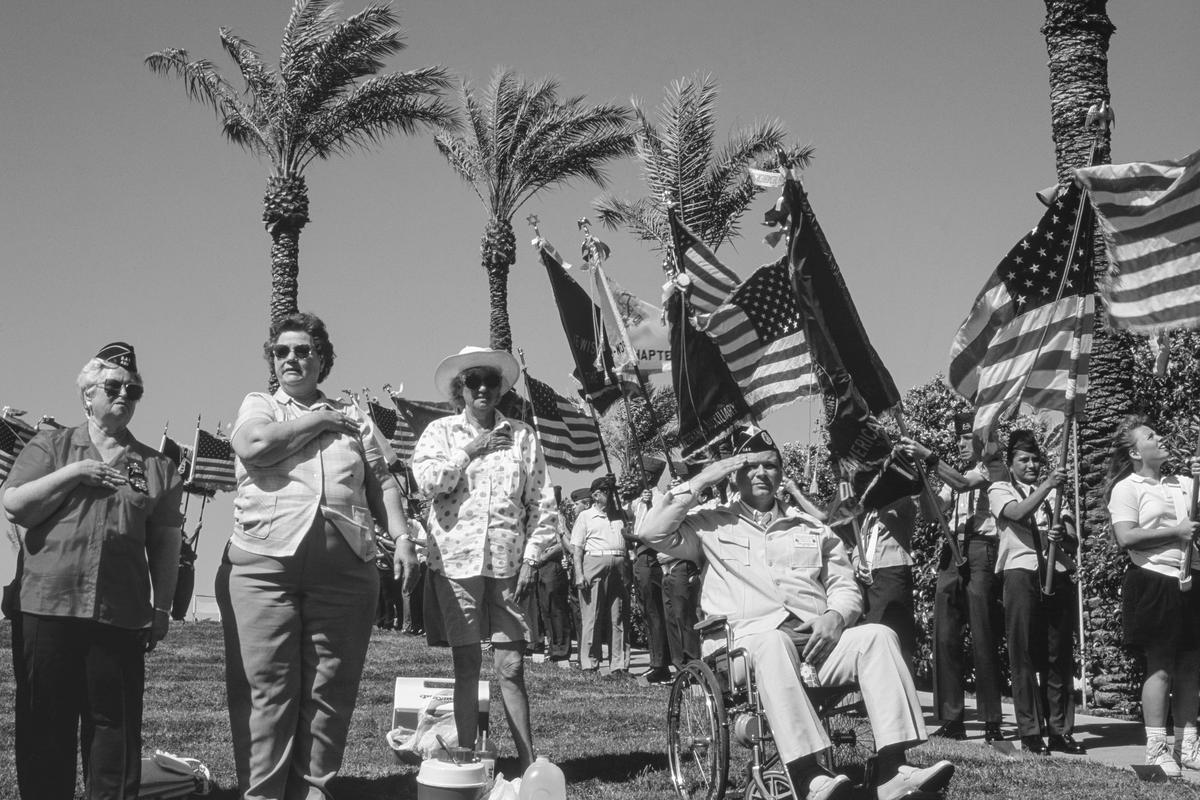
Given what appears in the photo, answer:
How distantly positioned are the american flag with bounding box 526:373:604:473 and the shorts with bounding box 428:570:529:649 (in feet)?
22.2

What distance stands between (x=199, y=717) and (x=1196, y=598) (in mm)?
6577

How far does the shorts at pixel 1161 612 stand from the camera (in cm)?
666

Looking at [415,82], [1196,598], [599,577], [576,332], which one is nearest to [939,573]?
[1196,598]

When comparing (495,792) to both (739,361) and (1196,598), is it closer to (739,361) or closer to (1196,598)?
(1196,598)

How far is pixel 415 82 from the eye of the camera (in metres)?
22.4

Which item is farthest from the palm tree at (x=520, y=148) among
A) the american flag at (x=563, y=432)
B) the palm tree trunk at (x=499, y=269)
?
the american flag at (x=563, y=432)

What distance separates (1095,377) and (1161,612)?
374 cm

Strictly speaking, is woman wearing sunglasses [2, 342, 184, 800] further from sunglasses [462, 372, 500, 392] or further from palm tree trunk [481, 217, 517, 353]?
palm tree trunk [481, 217, 517, 353]

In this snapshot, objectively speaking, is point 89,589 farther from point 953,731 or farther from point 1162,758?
point 953,731

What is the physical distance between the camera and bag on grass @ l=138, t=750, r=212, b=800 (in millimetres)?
5453

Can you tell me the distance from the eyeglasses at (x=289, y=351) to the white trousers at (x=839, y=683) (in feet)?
7.27

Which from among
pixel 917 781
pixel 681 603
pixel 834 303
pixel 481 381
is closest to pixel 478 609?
pixel 481 381

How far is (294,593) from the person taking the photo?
490cm

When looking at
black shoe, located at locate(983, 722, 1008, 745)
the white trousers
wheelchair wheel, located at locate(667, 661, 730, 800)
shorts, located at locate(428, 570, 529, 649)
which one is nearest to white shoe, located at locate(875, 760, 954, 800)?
the white trousers
